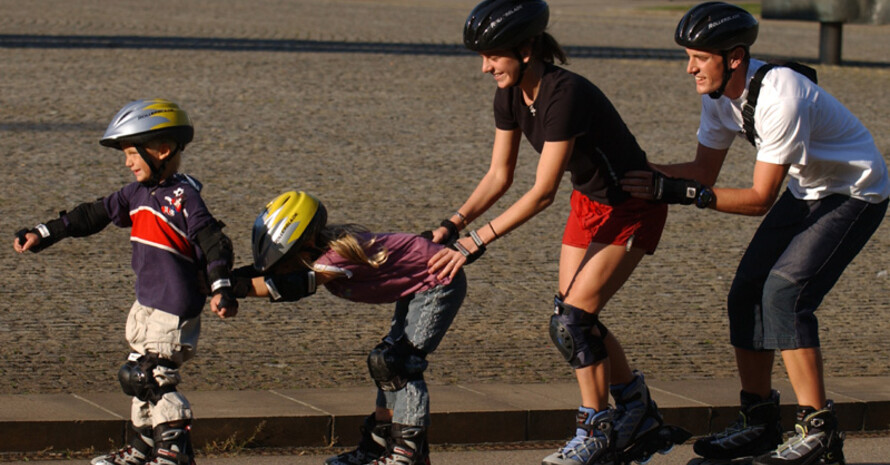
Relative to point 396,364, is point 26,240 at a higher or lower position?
higher

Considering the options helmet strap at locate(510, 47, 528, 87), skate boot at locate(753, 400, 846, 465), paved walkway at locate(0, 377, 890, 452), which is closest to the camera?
helmet strap at locate(510, 47, 528, 87)

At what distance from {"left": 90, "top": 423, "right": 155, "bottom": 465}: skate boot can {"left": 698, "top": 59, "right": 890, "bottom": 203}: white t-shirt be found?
2.27 metres

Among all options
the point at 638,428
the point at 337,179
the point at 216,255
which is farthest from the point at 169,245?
the point at 337,179

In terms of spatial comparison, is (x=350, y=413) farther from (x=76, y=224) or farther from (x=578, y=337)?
(x=76, y=224)

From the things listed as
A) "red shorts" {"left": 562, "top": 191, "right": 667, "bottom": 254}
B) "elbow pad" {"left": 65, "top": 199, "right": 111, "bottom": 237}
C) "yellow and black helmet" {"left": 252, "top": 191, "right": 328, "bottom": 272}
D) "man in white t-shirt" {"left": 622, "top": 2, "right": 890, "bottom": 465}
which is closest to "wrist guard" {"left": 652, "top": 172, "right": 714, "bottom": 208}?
"man in white t-shirt" {"left": 622, "top": 2, "right": 890, "bottom": 465}

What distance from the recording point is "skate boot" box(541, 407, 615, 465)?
15.7 ft

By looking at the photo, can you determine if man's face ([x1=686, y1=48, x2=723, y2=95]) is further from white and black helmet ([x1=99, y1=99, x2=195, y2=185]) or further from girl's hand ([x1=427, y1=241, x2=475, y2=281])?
white and black helmet ([x1=99, y1=99, x2=195, y2=185])

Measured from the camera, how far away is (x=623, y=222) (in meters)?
4.88

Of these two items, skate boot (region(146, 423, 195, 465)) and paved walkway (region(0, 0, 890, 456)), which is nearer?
skate boot (region(146, 423, 195, 465))

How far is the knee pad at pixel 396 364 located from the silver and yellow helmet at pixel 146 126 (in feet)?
3.16

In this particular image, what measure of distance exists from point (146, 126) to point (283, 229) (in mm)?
563

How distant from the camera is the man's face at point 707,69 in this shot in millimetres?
4828

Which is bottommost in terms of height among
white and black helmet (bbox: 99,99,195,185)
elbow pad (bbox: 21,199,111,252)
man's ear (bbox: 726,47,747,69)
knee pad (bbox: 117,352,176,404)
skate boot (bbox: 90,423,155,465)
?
skate boot (bbox: 90,423,155,465)

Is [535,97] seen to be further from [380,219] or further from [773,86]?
[380,219]
